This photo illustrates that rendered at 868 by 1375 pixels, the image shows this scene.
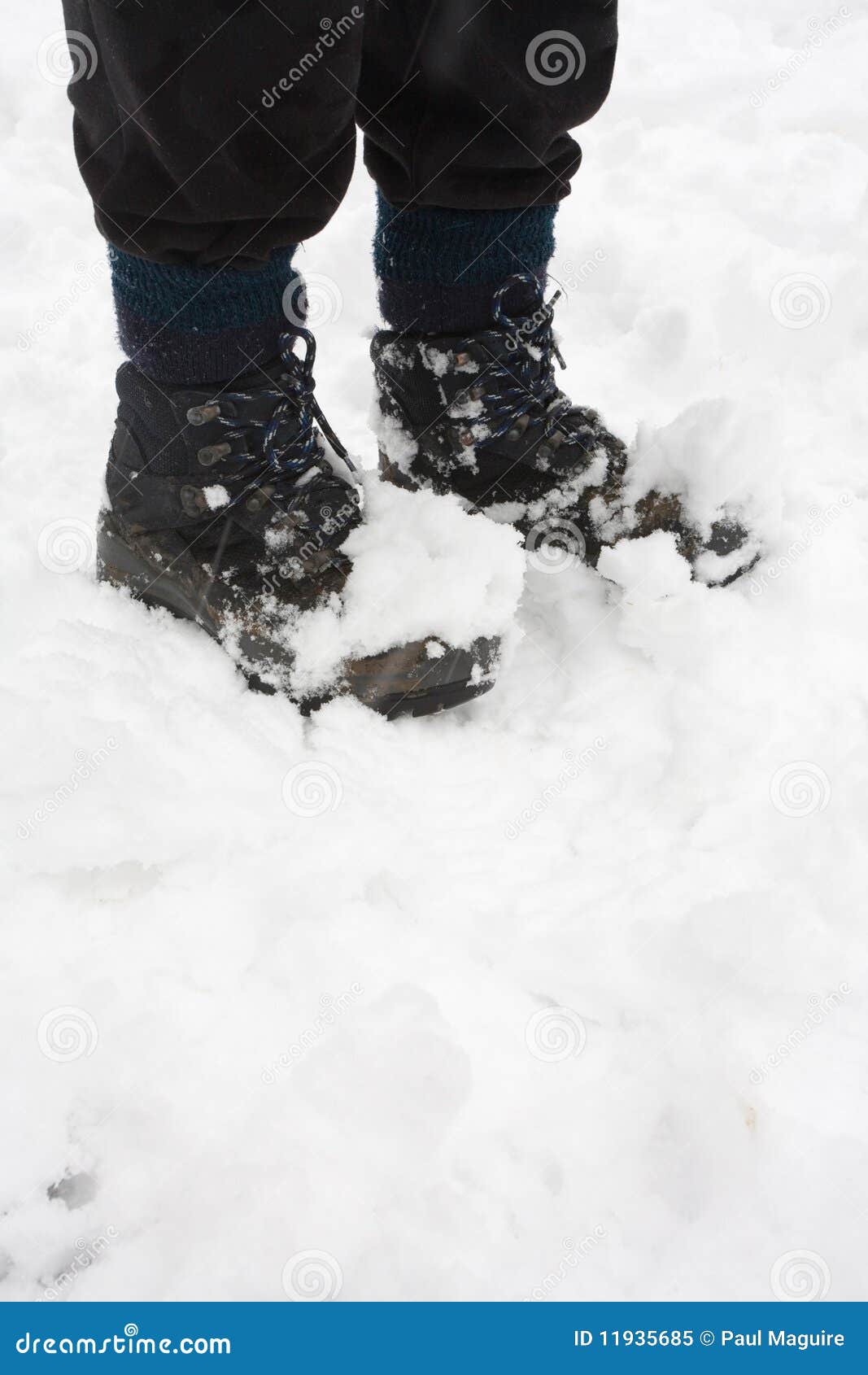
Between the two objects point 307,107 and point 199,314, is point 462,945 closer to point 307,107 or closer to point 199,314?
point 199,314

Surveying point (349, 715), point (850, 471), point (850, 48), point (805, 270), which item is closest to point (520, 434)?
point (349, 715)

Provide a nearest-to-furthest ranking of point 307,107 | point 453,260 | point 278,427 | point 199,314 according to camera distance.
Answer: point 307,107, point 199,314, point 278,427, point 453,260

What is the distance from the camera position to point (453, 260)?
1.32m

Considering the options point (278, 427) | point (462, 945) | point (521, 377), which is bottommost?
point (462, 945)

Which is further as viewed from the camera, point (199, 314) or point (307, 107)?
point (199, 314)

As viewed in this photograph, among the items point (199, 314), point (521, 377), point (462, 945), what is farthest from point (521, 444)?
point (462, 945)

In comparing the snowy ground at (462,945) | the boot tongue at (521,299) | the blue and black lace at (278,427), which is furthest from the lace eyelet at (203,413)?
the boot tongue at (521,299)

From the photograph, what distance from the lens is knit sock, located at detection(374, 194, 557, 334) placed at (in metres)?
1.31

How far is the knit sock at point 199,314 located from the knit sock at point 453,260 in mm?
217

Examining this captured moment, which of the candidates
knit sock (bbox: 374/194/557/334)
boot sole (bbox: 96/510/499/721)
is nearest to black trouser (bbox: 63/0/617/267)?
knit sock (bbox: 374/194/557/334)

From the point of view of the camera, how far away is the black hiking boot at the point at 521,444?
4.44 ft

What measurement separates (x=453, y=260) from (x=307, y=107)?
374 mm

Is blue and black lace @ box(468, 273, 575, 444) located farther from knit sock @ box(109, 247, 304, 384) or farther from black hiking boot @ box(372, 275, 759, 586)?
knit sock @ box(109, 247, 304, 384)

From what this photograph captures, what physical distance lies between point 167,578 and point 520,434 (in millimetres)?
532
